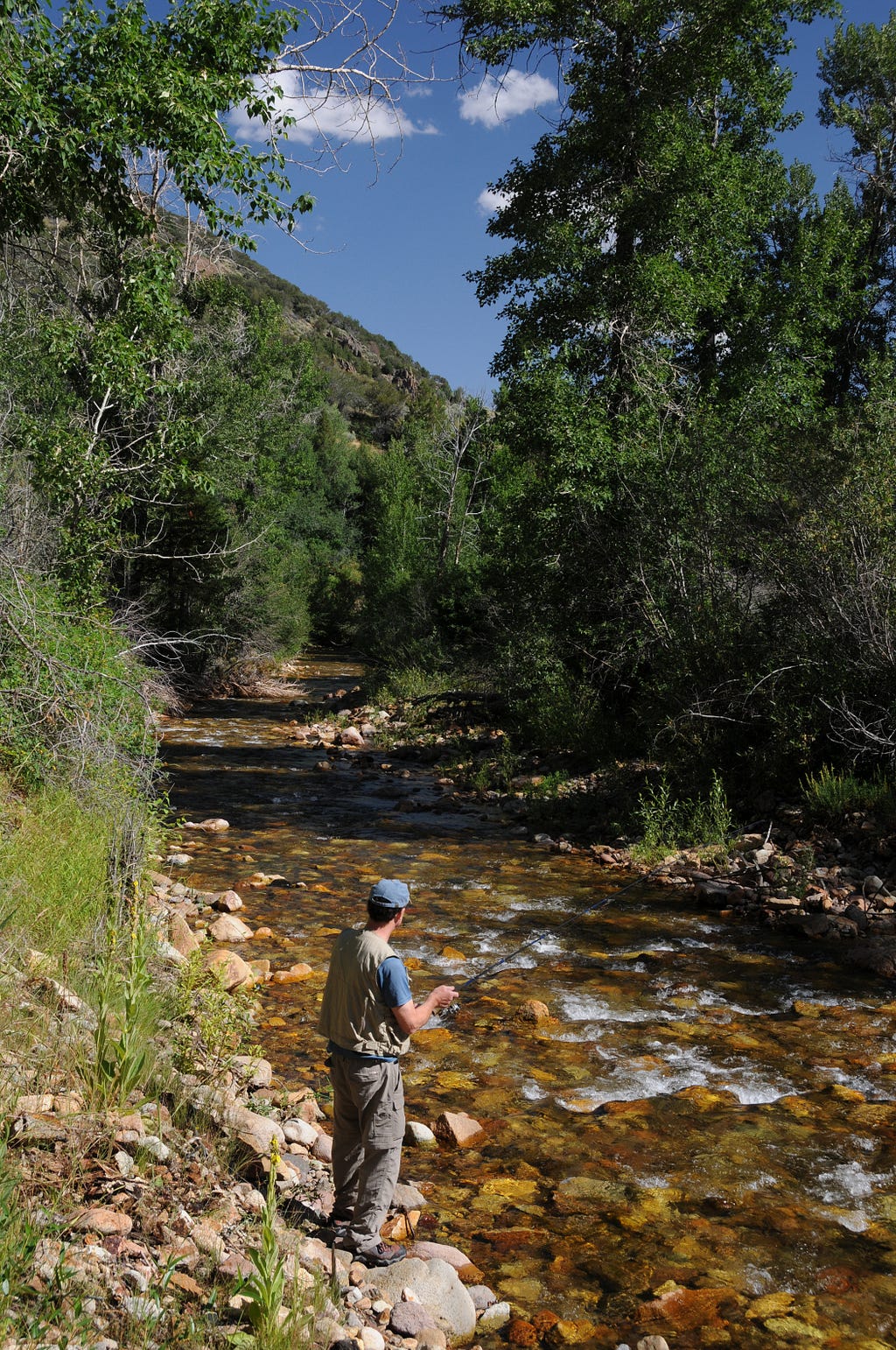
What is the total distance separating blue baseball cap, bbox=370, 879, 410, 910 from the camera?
13.0 ft

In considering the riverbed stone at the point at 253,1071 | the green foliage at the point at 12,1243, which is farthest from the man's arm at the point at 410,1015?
the riverbed stone at the point at 253,1071

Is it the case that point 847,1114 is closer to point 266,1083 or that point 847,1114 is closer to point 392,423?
point 266,1083

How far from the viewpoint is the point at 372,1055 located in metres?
3.94

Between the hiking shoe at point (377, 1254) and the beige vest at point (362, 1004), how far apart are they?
0.74 meters

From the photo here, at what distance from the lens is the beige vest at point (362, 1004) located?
3.93 meters

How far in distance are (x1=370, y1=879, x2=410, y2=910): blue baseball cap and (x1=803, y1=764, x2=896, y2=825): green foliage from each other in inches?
275

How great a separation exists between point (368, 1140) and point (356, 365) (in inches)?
3875

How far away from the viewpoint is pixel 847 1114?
18.2 ft

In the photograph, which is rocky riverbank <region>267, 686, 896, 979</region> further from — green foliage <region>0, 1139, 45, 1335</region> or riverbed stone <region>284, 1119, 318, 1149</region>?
green foliage <region>0, 1139, 45, 1335</region>

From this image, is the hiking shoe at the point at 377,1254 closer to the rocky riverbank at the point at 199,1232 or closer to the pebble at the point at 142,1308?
the rocky riverbank at the point at 199,1232

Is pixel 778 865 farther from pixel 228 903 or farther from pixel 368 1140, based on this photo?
pixel 368 1140

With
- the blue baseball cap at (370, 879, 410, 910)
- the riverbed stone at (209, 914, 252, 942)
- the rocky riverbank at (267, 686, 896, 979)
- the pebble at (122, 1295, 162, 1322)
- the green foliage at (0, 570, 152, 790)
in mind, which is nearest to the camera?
the pebble at (122, 1295, 162, 1322)

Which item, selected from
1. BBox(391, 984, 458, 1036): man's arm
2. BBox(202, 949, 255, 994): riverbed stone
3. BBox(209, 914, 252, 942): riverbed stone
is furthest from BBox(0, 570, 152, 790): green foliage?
BBox(391, 984, 458, 1036): man's arm

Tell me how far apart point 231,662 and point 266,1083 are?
21.4 m
